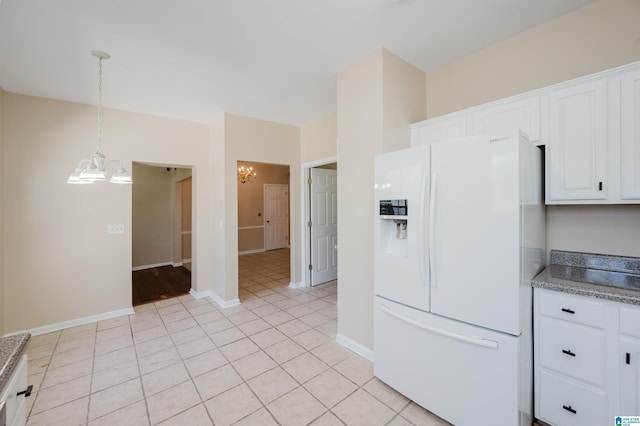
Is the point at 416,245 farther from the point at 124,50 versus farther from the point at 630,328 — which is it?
the point at 124,50

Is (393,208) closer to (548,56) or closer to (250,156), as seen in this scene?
(548,56)

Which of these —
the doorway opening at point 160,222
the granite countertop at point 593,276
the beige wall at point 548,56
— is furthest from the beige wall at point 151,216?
the granite countertop at point 593,276

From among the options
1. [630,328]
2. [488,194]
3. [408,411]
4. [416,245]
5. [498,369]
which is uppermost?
[488,194]

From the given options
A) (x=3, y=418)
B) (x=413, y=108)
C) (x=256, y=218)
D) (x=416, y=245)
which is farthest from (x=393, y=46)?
(x=256, y=218)

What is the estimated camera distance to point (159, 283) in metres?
5.00

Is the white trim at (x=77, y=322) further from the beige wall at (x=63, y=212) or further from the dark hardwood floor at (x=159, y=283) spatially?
the dark hardwood floor at (x=159, y=283)

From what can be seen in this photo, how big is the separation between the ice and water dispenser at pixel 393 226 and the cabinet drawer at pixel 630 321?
46.5 inches

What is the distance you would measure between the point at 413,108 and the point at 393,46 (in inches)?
24.4

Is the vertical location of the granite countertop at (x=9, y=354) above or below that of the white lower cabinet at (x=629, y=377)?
above

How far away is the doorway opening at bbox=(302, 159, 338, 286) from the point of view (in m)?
4.64

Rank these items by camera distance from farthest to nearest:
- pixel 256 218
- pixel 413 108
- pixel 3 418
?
pixel 256 218 < pixel 413 108 < pixel 3 418

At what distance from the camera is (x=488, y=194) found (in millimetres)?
1562

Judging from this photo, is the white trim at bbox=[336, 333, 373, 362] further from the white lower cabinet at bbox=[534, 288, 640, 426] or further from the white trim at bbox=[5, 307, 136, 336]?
the white trim at bbox=[5, 307, 136, 336]

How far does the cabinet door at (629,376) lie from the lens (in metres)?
1.39
